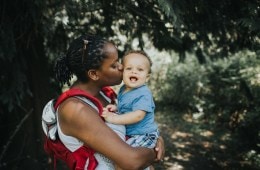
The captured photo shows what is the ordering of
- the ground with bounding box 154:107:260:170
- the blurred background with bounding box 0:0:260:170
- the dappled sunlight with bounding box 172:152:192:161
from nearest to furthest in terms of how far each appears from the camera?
the blurred background with bounding box 0:0:260:170
the ground with bounding box 154:107:260:170
the dappled sunlight with bounding box 172:152:192:161

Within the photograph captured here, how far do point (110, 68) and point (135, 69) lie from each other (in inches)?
7.7

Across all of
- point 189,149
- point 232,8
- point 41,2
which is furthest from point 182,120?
point 41,2

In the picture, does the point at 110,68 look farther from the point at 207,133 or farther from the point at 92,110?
the point at 207,133

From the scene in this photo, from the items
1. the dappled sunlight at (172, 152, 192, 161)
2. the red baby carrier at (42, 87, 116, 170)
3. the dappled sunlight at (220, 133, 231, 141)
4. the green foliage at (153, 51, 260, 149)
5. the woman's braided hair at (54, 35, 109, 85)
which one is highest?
the woman's braided hair at (54, 35, 109, 85)

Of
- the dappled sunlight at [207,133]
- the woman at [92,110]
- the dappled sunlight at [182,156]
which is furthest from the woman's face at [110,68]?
the dappled sunlight at [207,133]

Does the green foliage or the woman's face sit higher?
the woman's face

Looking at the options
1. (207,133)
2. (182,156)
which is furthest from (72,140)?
(207,133)

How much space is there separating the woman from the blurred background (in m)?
0.74

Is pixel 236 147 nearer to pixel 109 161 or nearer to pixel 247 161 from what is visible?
pixel 247 161

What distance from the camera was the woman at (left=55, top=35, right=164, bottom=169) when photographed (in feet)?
7.25

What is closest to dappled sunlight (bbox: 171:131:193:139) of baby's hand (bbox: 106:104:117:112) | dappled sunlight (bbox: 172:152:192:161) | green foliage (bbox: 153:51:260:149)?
green foliage (bbox: 153:51:260:149)

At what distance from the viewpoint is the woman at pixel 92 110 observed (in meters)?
2.21

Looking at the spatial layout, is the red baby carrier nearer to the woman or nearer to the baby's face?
the woman

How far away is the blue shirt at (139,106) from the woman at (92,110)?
13 cm
